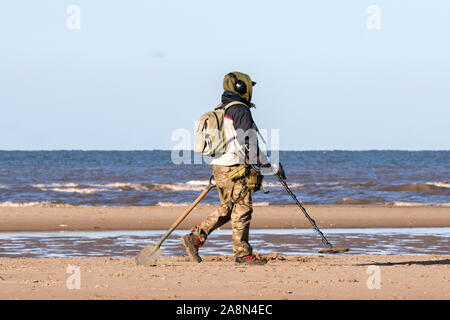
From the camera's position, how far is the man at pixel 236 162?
31.3 ft

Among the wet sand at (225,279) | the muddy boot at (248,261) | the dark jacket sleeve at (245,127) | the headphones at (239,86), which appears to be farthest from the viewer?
the muddy boot at (248,261)

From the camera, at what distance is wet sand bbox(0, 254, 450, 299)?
761cm

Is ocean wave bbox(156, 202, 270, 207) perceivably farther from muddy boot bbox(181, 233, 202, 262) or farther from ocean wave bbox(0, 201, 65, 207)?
muddy boot bbox(181, 233, 202, 262)

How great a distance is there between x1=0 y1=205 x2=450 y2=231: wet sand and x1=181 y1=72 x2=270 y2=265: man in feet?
25.0

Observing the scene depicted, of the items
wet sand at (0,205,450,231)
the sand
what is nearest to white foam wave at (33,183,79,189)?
wet sand at (0,205,450,231)

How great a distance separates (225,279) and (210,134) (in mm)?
1816

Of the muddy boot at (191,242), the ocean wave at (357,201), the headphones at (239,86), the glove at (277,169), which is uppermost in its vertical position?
the headphones at (239,86)

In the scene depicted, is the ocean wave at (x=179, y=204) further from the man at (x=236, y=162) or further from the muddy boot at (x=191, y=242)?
the man at (x=236, y=162)

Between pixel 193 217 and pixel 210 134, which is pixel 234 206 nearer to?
pixel 210 134

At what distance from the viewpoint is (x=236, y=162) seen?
9.70 meters

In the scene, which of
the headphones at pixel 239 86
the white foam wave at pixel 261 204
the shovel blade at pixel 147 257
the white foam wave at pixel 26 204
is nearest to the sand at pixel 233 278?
the shovel blade at pixel 147 257

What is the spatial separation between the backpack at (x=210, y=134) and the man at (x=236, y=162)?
5 centimetres
